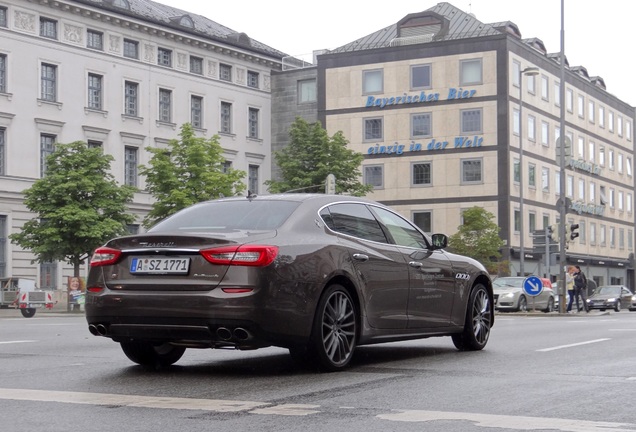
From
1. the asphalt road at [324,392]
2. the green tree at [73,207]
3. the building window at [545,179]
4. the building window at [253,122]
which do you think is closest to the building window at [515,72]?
the building window at [545,179]

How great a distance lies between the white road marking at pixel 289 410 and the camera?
6.33 m

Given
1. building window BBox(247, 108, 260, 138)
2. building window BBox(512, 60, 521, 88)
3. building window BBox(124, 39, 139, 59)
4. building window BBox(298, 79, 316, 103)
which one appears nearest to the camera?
building window BBox(124, 39, 139, 59)

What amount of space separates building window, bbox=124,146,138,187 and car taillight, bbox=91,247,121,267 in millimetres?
51643

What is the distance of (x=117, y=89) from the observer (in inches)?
2292

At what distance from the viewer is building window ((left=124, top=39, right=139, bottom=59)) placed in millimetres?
59000

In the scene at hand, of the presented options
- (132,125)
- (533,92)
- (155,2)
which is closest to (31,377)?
(132,125)

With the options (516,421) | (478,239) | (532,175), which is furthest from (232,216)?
(532,175)

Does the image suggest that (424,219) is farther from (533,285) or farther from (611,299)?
(533,285)

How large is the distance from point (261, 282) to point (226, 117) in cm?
5918

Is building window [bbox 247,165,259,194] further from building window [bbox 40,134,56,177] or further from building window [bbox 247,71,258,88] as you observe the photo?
building window [bbox 40,134,56,177]

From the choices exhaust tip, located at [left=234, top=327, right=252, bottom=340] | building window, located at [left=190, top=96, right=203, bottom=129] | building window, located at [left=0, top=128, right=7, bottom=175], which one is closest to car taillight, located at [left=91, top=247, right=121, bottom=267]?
exhaust tip, located at [left=234, top=327, right=252, bottom=340]

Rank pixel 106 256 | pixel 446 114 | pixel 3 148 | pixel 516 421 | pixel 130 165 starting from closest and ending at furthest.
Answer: pixel 516 421
pixel 106 256
pixel 3 148
pixel 130 165
pixel 446 114

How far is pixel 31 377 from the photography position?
841cm

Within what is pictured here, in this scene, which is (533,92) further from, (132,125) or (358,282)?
(358,282)
